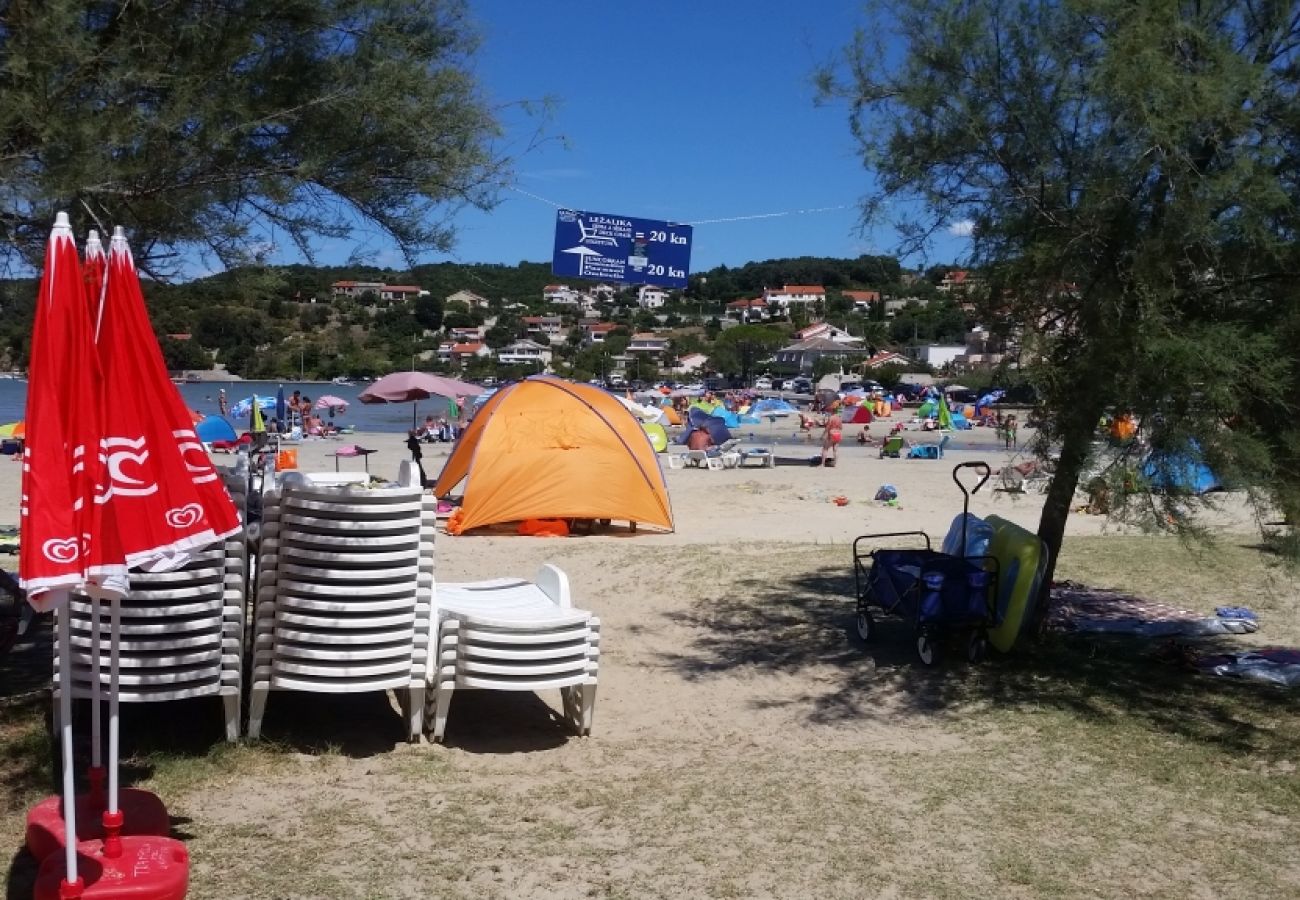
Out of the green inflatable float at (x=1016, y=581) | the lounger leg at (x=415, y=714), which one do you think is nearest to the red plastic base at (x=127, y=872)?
the lounger leg at (x=415, y=714)

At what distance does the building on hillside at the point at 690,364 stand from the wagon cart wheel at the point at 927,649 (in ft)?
293

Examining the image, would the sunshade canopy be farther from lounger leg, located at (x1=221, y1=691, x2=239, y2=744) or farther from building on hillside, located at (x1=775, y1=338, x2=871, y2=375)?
building on hillside, located at (x1=775, y1=338, x2=871, y2=375)

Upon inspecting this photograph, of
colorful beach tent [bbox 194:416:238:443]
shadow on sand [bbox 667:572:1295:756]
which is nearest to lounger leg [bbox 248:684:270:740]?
shadow on sand [bbox 667:572:1295:756]

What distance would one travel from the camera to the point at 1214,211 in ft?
19.8

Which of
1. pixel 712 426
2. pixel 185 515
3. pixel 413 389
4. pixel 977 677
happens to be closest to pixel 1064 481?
pixel 977 677

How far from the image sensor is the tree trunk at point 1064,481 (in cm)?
648

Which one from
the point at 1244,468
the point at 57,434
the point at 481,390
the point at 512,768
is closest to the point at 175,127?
the point at 57,434

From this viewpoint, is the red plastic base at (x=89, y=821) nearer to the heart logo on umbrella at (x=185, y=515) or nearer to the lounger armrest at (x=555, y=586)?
the heart logo on umbrella at (x=185, y=515)

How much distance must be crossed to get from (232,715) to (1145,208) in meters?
5.29

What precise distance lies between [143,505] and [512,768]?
242cm

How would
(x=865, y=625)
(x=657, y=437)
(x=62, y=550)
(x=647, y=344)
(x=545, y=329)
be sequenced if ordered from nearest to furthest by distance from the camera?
(x=62, y=550)
(x=865, y=625)
(x=657, y=437)
(x=545, y=329)
(x=647, y=344)

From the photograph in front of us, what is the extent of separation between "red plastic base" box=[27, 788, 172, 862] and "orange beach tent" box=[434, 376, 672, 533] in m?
8.56

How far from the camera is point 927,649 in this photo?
24.1ft

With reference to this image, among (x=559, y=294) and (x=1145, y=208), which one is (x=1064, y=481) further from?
(x=559, y=294)
